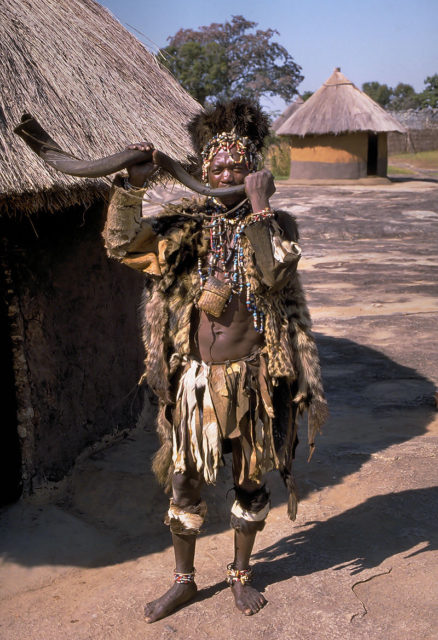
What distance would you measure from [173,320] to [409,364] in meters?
4.18

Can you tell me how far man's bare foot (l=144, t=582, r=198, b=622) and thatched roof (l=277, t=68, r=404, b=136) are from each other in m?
18.8

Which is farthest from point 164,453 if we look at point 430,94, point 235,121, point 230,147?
point 430,94

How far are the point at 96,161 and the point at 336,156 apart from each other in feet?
62.4

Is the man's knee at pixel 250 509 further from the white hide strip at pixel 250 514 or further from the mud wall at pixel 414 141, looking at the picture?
the mud wall at pixel 414 141

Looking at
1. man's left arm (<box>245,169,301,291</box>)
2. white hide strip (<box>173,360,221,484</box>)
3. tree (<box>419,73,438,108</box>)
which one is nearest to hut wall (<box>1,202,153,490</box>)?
white hide strip (<box>173,360,221,484</box>)

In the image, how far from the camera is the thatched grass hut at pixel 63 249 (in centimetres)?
365

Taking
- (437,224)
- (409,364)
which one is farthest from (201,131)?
(437,224)

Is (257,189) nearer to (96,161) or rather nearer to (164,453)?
(96,161)

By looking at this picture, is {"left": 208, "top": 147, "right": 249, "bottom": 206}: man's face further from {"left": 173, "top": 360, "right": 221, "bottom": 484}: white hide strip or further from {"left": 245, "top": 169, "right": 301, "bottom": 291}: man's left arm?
{"left": 173, "top": 360, "right": 221, "bottom": 484}: white hide strip

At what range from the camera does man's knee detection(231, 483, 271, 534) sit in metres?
3.01

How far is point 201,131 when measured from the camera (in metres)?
3.02

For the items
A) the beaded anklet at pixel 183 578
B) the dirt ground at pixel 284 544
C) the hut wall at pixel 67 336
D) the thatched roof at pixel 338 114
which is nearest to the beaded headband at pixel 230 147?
the hut wall at pixel 67 336

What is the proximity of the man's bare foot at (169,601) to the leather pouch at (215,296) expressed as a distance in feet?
3.97

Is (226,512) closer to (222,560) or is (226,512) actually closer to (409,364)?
(222,560)
